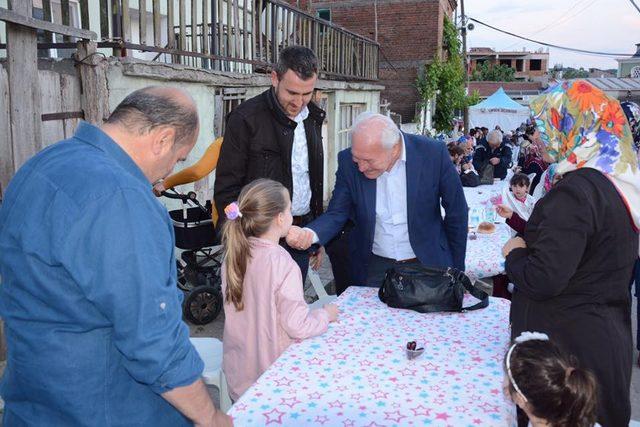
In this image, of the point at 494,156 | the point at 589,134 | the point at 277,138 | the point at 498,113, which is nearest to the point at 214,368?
the point at 277,138

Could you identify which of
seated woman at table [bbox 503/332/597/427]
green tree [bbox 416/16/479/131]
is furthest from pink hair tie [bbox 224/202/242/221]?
green tree [bbox 416/16/479/131]

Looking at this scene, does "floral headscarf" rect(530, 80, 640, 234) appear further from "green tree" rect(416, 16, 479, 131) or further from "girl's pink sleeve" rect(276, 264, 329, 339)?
"green tree" rect(416, 16, 479, 131)

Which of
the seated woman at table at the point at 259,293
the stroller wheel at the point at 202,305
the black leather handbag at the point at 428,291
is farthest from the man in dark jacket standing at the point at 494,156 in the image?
the seated woman at table at the point at 259,293

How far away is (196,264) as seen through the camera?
5.38m

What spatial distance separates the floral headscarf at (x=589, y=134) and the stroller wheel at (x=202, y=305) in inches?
141

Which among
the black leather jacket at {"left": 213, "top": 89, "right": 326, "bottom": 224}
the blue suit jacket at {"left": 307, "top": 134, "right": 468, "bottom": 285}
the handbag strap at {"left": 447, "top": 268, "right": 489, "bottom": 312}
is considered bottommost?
the handbag strap at {"left": 447, "top": 268, "right": 489, "bottom": 312}

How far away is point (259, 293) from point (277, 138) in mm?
1459

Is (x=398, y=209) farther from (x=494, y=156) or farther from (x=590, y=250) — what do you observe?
(x=494, y=156)

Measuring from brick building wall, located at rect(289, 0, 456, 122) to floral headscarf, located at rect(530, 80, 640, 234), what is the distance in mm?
18917

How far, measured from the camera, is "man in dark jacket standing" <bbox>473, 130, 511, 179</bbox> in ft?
30.4

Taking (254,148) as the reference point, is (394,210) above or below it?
below

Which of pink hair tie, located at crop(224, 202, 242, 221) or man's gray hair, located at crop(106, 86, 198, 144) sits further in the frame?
pink hair tie, located at crop(224, 202, 242, 221)

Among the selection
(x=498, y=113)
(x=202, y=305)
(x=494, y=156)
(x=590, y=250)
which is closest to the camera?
(x=590, y=250)

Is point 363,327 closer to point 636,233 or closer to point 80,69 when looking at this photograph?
point 636,233
